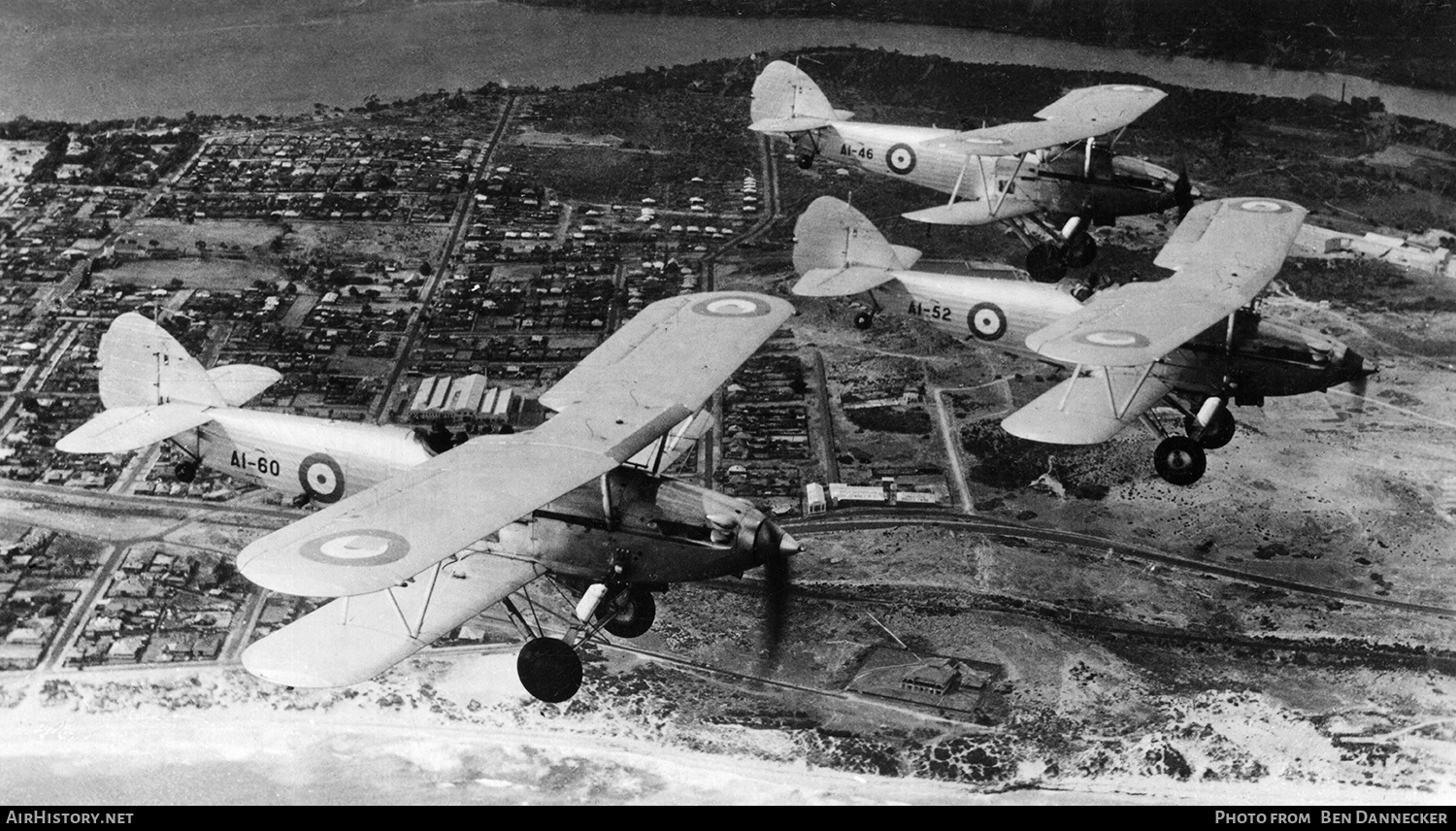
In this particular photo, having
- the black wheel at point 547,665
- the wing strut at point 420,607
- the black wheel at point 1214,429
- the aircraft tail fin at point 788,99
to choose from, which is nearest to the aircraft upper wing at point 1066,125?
the black wheel at point 1214,429

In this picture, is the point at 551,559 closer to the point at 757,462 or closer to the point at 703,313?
the point at 703,313

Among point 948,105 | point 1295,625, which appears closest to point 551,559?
point 1295,625

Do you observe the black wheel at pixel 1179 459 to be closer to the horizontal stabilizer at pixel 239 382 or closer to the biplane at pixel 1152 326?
the biplane at pixel 1152 326

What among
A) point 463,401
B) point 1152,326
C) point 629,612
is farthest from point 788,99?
point 629,612

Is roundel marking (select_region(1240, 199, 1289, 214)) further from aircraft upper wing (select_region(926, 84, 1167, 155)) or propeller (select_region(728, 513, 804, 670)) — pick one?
propeller (select_region(728, 513, 804, 670))

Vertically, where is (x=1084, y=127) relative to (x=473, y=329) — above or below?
above

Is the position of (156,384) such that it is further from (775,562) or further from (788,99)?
(788,99)

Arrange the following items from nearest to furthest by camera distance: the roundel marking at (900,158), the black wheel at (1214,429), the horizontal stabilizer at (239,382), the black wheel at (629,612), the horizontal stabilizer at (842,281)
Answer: the black wheel at (629,612) → the horizontal stabilizer at (239,382) → the black wheel at (1214,429) → the horizontal stabilizer at (842,281) → the roundel marking at (900,158)

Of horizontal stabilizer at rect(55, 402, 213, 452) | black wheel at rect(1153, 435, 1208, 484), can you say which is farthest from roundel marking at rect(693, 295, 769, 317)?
horizontal stabilizer at rect(55, 402, 213, 452)
